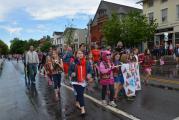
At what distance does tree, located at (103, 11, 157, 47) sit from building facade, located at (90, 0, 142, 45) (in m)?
16.9

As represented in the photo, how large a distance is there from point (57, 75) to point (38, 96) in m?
1.46

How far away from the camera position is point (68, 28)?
81.8 m

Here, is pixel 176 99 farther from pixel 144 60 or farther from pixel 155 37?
pixel 155 37

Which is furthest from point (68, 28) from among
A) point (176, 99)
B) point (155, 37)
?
point (176, 99)

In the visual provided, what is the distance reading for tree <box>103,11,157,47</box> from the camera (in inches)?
1555

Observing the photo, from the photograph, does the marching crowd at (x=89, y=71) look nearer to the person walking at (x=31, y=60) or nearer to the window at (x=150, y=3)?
the person walking at (x=31, y=60)

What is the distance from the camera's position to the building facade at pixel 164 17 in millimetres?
39569

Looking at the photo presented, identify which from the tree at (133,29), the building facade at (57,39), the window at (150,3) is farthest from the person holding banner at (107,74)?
the building facade at (57,39)

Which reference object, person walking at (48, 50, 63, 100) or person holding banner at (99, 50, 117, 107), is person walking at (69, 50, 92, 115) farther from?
person walking at (48, 50, 63, 100)

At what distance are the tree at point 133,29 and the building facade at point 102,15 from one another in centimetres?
1686

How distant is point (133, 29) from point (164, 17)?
201 inches

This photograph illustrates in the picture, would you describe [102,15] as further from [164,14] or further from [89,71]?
[89,71]

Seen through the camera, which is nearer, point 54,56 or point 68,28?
point 54,56

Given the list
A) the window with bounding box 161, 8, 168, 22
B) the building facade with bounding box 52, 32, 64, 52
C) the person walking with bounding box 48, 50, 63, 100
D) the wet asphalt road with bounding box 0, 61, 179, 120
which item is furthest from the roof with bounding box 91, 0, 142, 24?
the person walking with bounding box 48, 50, 63, 100
